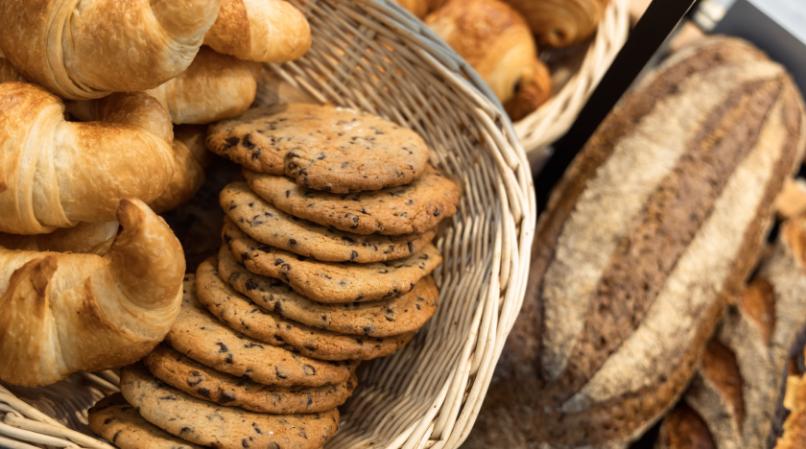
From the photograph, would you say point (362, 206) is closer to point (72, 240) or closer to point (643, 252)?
point (72, 240)

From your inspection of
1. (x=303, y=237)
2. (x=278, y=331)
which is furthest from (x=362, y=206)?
(x=278, y=331)

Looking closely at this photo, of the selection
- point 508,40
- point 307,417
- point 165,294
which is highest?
point 508,40

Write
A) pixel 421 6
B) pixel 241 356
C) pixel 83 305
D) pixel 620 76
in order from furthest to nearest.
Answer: pixel 421 6 < pixel 620 76 < pixel 241 356 < pixel 83 305

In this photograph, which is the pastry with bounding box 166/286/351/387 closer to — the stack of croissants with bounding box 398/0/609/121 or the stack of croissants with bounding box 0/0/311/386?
the stack of croissants with bounding box 0/0/311/386

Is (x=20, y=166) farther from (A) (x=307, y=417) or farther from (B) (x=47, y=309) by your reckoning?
(A) (x=307, y=417)

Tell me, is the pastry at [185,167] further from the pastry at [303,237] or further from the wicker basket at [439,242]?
the wicker basket at [439,242]

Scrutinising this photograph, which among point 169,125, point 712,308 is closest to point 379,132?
point 169,125
